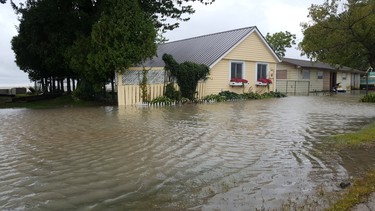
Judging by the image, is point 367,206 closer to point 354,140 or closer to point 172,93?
point 354,140

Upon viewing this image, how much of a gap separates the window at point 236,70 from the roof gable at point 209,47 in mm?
1481

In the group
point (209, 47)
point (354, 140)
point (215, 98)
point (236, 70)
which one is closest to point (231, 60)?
point (236, 70)

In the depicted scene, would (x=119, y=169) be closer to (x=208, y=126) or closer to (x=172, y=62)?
(x=208, y=126)

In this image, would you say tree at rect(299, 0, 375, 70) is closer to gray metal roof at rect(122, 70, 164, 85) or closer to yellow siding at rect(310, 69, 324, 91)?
yellow siding at rect(310, 69, 324, 91)

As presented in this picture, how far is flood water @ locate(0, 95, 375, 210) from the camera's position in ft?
13.5

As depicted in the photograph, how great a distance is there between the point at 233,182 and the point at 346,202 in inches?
59.3

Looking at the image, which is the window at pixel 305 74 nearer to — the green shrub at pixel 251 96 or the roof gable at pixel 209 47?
the roof gable at pixel 209 47

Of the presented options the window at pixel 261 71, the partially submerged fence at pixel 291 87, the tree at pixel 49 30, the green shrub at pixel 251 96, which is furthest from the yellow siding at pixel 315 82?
the tree at pixel 49 30

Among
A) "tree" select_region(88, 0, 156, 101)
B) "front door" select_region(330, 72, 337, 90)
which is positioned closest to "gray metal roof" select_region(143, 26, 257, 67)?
"tree" select_region(88, 0, 156, 101)

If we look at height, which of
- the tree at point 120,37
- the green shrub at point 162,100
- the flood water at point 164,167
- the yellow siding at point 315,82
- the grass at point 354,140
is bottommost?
the flood water at point 164,167

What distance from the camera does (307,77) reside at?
115 ft

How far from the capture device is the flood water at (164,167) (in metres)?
4.11

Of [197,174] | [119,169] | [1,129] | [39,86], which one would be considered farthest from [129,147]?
[39,86]

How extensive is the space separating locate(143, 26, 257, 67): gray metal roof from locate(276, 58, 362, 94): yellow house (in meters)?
8.81
